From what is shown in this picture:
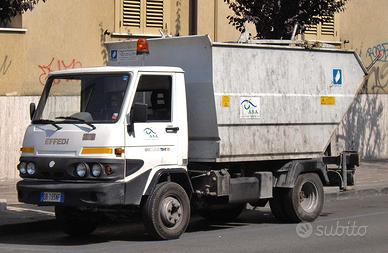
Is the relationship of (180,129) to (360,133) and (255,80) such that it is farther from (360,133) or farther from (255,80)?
(360,133)

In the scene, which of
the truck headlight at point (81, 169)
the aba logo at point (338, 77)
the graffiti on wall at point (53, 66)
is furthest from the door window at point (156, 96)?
the graffiti on wall at point (53, 66)

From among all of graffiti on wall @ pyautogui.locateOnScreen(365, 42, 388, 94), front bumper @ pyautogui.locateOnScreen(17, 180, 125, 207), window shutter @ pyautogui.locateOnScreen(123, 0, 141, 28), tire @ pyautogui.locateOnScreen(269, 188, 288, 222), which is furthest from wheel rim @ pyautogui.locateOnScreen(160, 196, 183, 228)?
graffiti on wall @ pyautogui.locateOnScreen(365, 42, 388, 94)

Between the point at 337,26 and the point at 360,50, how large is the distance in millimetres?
1091

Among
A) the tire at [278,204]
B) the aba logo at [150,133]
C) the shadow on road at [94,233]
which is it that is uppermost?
the aba logo at [150,133]

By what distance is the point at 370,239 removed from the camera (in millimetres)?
10961

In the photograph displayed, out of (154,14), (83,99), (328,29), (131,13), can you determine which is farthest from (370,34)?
(83,99)

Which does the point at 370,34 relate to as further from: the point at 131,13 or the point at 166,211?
the point at 166,211

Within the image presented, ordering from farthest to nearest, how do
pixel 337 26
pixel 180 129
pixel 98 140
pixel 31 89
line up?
pixel 337 26, pixel 31 89, pixel 180 129, pixel 98 140

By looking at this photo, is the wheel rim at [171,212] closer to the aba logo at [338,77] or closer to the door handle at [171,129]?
the door handle at [171,129]

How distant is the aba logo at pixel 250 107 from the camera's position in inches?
468

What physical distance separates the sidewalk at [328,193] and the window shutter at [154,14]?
5351 millimetres

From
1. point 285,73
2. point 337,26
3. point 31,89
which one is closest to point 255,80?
point 285,73

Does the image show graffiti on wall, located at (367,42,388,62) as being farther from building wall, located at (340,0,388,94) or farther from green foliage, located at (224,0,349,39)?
green foliage, located at (224,0,349,39)

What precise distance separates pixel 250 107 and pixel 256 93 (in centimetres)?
26
